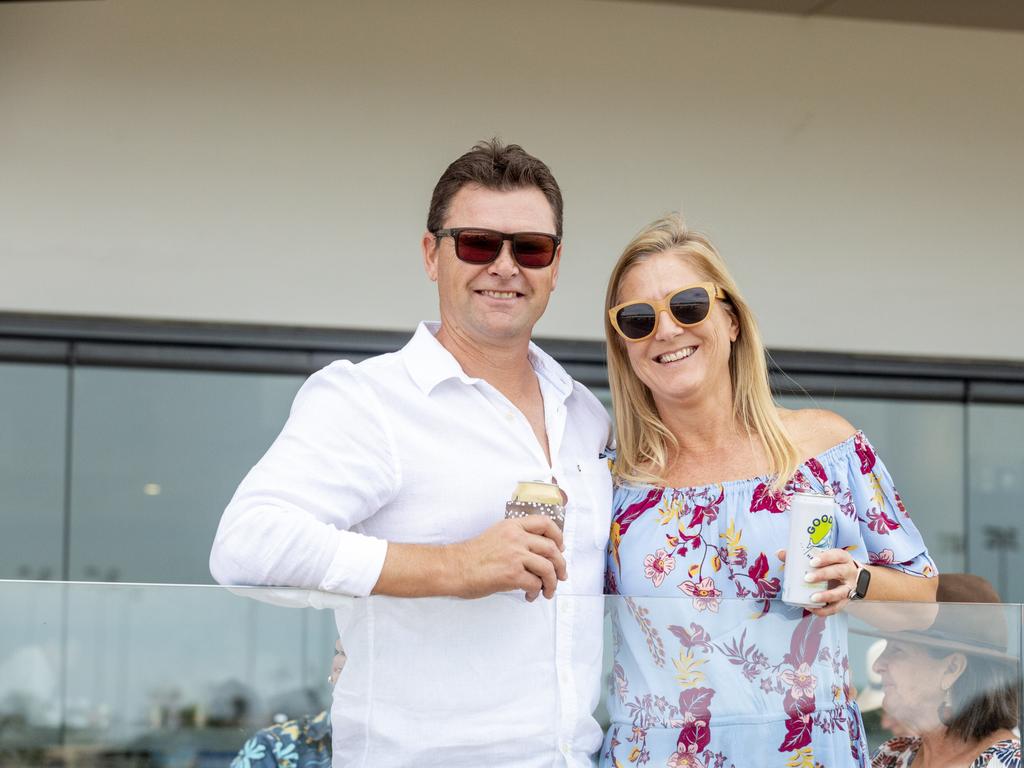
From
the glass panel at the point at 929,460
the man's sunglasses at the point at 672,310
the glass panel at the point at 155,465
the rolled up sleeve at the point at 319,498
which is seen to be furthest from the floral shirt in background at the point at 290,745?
the glass panel at the point at 929,460

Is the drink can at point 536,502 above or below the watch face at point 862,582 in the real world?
above

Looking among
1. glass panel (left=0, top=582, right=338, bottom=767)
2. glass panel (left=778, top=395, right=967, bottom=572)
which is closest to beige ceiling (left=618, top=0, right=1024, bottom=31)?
glass panel (left=778, top=395, right=967, bottom=572)

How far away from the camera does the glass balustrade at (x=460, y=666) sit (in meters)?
2.04

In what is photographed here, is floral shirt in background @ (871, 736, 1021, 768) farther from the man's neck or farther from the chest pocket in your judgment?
the man's neck

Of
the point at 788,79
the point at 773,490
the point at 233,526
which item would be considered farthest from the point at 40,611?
the point at 788,79

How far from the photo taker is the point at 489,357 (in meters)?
2.48

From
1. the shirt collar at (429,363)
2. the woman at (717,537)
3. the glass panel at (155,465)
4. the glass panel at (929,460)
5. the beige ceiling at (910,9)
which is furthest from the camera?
the glass panel at (929,460)

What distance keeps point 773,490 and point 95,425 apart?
11.0ft

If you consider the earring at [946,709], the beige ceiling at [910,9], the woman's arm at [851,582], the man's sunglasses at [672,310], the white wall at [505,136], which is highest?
the beige ceiling at [910,9]

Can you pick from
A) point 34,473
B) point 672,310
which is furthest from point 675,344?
point 34,473

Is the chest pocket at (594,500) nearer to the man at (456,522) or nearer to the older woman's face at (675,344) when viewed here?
the man at (456,522)

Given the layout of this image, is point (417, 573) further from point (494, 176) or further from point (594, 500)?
point (494, 176)

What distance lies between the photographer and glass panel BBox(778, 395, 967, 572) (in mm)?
5359

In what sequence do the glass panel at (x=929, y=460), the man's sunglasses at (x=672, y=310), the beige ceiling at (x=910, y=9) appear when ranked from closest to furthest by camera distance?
1. the man's sunglasses at (x=672, y=310)
2. the beige ceiling at (x=910, y=9)
3. the glass panel at (x=929, y=460)
